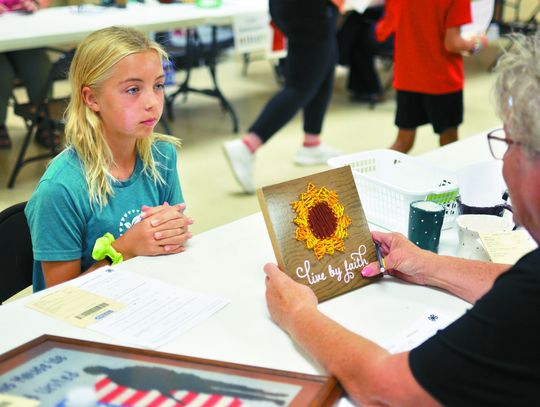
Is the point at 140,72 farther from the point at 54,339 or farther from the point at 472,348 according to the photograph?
the point at 472,348

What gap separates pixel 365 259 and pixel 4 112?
343 cm

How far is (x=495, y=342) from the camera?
85 centimetres

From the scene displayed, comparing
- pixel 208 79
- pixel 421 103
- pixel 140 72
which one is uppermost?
pixel 140 72

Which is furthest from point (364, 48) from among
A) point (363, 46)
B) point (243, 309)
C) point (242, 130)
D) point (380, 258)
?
point (243, 309)

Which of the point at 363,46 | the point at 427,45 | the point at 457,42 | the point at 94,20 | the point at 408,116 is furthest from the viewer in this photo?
the point at 363,46

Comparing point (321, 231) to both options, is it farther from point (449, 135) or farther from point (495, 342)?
point (449, 135)

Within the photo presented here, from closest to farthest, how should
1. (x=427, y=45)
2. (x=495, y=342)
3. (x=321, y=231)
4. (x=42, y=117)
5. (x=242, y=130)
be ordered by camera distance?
(x=495, y=342) → (x=321, y=231) → (x=427, y=45) → (x=42, y=117) → (x=242, y=130)

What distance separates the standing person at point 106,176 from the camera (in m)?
1.52

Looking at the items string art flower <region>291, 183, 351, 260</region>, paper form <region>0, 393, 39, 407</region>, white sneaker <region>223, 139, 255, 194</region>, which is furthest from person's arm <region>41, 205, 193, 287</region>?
white sneaker <region>223, 139, 255, 194</region>

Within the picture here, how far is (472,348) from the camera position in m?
0.86

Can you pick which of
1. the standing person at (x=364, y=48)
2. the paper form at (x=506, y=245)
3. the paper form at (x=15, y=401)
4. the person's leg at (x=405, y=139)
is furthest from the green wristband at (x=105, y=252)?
the standing person at (x=364, y=48)

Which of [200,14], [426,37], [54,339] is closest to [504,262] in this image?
[54,339]

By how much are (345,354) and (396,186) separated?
2.12 ft

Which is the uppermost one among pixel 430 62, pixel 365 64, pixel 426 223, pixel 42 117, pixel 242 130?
pixel 430 62
